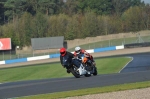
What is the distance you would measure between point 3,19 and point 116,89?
109082mm

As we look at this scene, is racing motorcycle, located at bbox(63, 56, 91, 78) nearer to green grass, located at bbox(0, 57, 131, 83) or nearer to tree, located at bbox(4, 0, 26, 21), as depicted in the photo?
green grass, located at bbox(0, 57, 131, 83)

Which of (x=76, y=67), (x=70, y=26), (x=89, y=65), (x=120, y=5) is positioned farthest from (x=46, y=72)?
(x=120, y=5)

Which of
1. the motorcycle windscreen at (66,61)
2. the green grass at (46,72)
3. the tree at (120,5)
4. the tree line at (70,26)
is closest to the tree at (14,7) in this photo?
the tree line at (70,26)

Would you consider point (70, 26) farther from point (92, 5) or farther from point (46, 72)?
point (46, 72)

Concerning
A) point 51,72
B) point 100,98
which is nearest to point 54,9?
point 51,72

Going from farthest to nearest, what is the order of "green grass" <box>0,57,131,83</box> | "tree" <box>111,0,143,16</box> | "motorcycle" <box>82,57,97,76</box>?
"tree" <box>111,0,143,16</box>, "green grass" <box>0,57,131,83</box>, "motorcycle" <box>82,57,97,76</box>

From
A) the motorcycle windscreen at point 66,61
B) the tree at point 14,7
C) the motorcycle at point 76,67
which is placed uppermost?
the tree at point 14,7

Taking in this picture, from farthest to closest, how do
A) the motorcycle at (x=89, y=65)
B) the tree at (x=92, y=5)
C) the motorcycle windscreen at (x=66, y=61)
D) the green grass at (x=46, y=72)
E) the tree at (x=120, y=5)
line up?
1. the tree at (x=120, y=5)
2. the tree at (x=92, y=5)
3. the green grass at (x=46, y=72)
4. the motorcycle at (x=89, y=65)
5. the motorcycle windscreen at (x=66, y=61)

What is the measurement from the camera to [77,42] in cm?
8431

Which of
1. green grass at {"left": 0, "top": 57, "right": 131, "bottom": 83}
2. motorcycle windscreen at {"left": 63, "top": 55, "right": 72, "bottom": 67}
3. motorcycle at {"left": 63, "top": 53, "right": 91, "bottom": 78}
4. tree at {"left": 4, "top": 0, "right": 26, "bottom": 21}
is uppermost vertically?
tree at {"left": 4, "top": 0, "right": 26, "bottom": 21}

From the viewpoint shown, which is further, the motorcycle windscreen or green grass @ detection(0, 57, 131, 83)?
green grass @ detection(0, 57, 131, 83)

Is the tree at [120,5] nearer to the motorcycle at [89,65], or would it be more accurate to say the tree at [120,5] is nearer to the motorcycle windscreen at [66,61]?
the motorcycle at [89,65]

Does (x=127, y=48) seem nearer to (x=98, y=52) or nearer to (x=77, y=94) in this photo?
(x=98, y=52)

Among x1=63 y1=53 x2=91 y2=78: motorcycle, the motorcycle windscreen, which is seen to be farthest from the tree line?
the motorcycle windscreen
